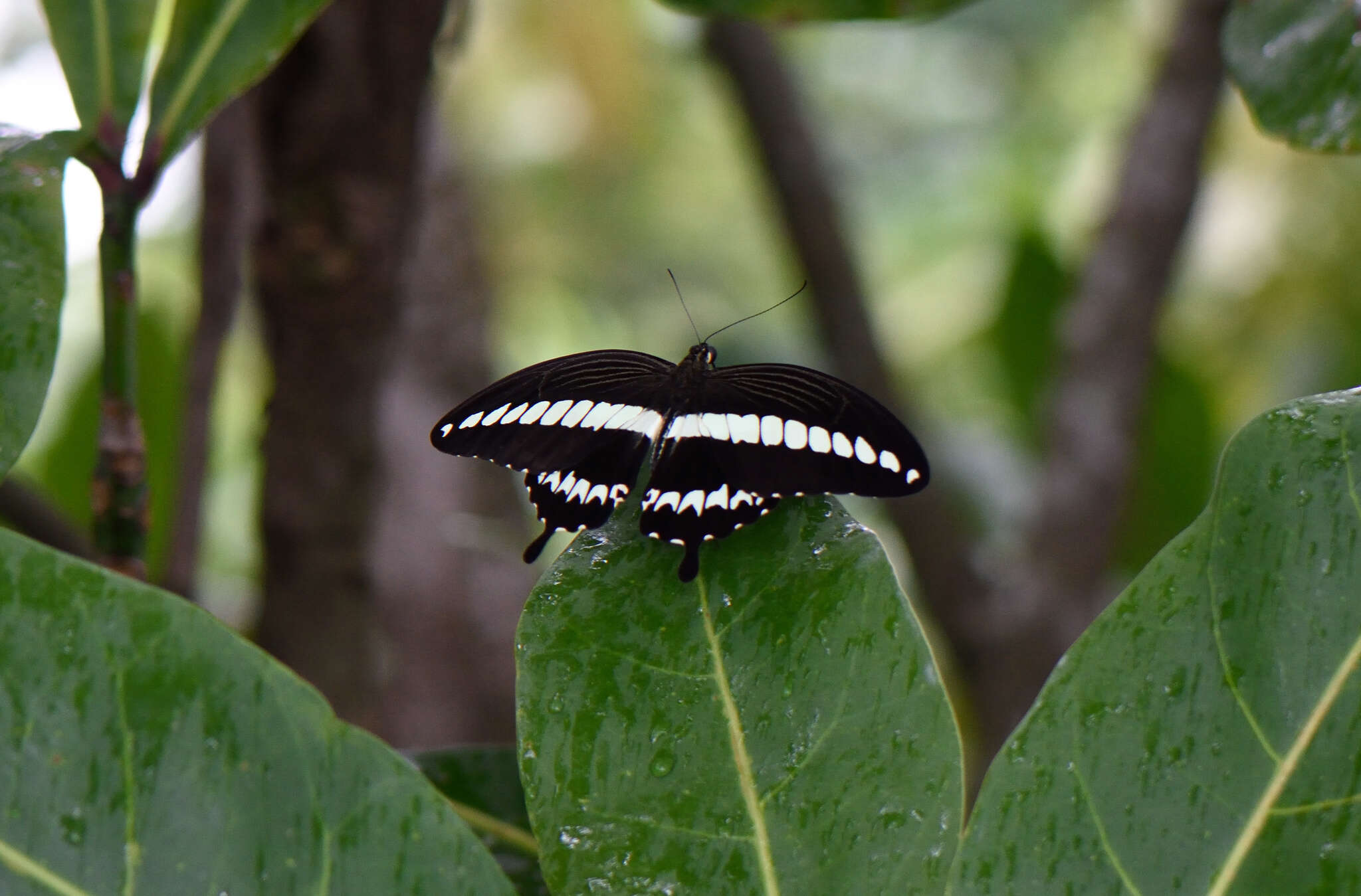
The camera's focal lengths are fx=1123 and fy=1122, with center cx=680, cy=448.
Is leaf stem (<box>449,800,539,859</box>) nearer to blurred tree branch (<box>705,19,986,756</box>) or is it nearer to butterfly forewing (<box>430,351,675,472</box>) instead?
butterfly forewing (<box>430,351,675,472</box>)

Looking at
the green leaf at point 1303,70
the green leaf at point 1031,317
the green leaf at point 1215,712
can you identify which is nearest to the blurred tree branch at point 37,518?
the green leaf at point 1215,712

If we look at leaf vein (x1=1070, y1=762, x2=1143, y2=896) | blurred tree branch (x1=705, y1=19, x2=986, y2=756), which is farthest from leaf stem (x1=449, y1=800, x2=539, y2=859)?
blurred tree branch (x1=705, y1=19, x2=986, y2=756)

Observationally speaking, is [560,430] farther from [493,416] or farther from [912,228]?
[912,228]

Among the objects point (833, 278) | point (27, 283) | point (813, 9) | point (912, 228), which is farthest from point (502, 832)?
point (912, 228)

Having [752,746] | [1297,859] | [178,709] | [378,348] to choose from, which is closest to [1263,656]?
[1297,859]

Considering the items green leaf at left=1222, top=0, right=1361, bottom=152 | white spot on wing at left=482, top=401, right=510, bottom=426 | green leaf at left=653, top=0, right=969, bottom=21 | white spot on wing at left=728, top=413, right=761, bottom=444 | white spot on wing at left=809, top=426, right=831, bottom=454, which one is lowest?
white spot on wing at left=809, top=426, right=831, bottom=454

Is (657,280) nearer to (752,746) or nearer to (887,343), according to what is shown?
(887,343)

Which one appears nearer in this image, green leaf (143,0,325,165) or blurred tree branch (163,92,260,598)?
green leaf (143,0,325,165)
